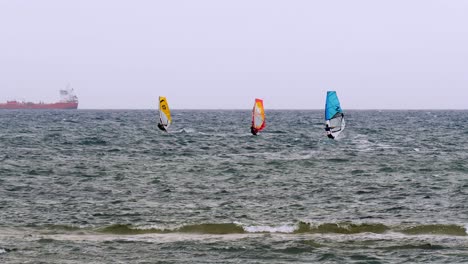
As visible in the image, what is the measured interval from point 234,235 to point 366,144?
34.7m

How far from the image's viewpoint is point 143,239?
59.3 ft

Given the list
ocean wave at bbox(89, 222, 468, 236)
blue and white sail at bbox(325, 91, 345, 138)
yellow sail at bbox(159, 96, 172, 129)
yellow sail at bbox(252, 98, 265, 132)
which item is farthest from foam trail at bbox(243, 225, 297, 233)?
yellow sail at bbox(159, 96, 172, 129)

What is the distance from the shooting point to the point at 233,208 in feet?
74.7

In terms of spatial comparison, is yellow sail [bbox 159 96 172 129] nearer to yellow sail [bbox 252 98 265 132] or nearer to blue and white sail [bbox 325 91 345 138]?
yellow sail [bbox 252 98 265 132]

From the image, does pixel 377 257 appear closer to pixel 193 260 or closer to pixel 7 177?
pixel 193 260

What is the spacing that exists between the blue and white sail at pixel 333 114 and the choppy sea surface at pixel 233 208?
2284mm

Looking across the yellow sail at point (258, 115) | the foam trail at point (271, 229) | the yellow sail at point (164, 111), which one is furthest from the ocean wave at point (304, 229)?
the yellow sail at point (164, 111)

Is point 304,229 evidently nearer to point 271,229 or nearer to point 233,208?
point 271,229

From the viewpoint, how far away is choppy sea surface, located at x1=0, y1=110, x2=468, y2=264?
54.1ft

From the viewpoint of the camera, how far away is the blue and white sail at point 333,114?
41.0 metres

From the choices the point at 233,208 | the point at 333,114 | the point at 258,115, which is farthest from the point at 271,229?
the point at 258,115

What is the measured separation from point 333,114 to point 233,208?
2064 cm

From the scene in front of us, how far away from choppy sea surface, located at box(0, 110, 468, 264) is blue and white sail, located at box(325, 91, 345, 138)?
228 centimetres

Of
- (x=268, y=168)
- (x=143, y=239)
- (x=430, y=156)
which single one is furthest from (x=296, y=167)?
(x=143, y=239)
